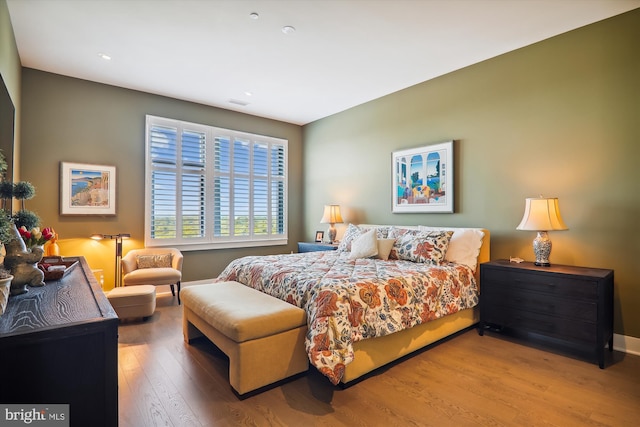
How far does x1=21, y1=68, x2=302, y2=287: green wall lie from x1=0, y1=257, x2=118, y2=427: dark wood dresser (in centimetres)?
364

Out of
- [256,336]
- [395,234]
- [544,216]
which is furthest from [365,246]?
[256,336]

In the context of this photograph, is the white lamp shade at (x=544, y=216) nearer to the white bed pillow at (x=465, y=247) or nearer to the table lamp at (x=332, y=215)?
the white bed pillow at (x=465, y=247)

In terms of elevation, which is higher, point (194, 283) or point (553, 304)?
point (553, 304)

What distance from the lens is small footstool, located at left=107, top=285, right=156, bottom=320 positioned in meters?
3.45

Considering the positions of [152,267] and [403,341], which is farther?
[152,267]

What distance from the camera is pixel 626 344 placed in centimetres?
286

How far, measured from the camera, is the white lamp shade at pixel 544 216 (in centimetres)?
293

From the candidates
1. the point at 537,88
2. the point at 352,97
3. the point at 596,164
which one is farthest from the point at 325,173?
the point at 596,164

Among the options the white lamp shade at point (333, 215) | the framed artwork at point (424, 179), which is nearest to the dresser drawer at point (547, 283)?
the framed artwork at point (424, 179)

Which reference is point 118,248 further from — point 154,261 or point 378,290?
point 378,290

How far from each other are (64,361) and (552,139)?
4027 mm

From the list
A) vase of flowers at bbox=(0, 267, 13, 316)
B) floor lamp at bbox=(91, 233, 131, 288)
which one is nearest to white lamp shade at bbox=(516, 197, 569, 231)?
vase of flowers at bbox=(0, 267, 13, 316)

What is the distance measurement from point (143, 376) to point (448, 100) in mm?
4235

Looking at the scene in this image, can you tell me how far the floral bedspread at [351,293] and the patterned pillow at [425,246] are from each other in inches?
5.3
